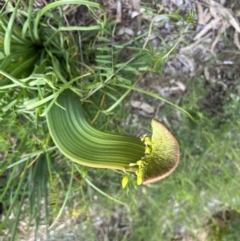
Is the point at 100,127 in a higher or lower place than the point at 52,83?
lower

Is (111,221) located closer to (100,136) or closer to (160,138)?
(100,136)

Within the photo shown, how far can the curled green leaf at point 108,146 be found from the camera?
61cm

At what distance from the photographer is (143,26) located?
0.95 meters

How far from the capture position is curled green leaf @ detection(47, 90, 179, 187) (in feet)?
2.02

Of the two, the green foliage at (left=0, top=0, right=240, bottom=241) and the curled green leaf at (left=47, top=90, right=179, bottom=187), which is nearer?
the curled green leaf at (left=47, top=90, right=179, bottom=187)

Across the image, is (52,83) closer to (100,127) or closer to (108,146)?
(108,146)

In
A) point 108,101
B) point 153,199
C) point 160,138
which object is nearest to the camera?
point 160,138

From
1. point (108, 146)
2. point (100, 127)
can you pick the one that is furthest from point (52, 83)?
point (100, 127)

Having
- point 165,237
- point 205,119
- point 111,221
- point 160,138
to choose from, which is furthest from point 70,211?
point 160,138

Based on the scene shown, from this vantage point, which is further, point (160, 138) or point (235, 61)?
point (235, 61)

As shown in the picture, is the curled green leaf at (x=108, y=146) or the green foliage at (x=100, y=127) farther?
the green foliage at (x=100, y=127)

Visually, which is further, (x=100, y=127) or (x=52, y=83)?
(x=100, y=127)

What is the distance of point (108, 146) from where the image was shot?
708mm

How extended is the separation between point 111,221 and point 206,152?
1.14 feet
